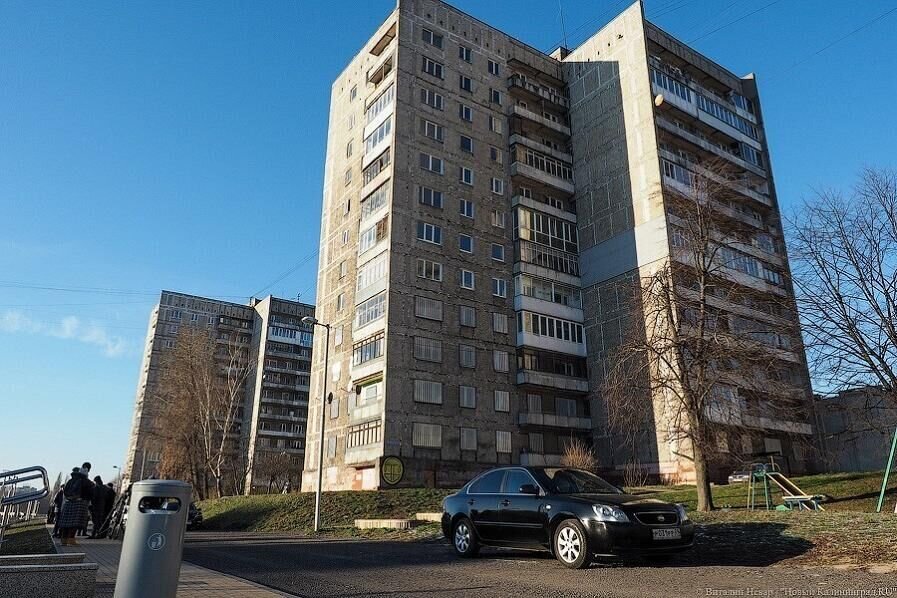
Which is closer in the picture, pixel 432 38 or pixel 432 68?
pixel 432 68

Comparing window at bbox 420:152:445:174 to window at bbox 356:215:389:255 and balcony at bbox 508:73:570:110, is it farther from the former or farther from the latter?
balcony at bbox 508:73:570:110

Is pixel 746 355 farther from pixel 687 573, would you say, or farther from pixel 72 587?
pixel 72 587

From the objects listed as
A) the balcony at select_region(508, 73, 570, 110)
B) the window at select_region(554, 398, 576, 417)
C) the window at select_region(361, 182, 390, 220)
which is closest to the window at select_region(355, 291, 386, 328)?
the window at select_region(361, 182, 390, 220)

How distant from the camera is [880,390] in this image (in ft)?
64.4

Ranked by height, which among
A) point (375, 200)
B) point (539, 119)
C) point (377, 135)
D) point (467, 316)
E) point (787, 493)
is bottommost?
point (787, 493)

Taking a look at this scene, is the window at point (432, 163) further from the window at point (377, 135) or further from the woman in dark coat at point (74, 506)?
the woman in dark coat at point (74, 506)

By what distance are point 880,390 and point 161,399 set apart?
4726 cm

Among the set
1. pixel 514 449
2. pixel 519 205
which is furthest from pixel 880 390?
pixel 519 205

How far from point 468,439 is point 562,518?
100 feet

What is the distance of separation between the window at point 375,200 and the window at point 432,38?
12.3 m

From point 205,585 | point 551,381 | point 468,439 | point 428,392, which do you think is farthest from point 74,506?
point 551,381

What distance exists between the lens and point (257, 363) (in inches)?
3364

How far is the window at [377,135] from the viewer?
44.0 m

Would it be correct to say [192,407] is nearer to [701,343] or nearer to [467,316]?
[467,316]
